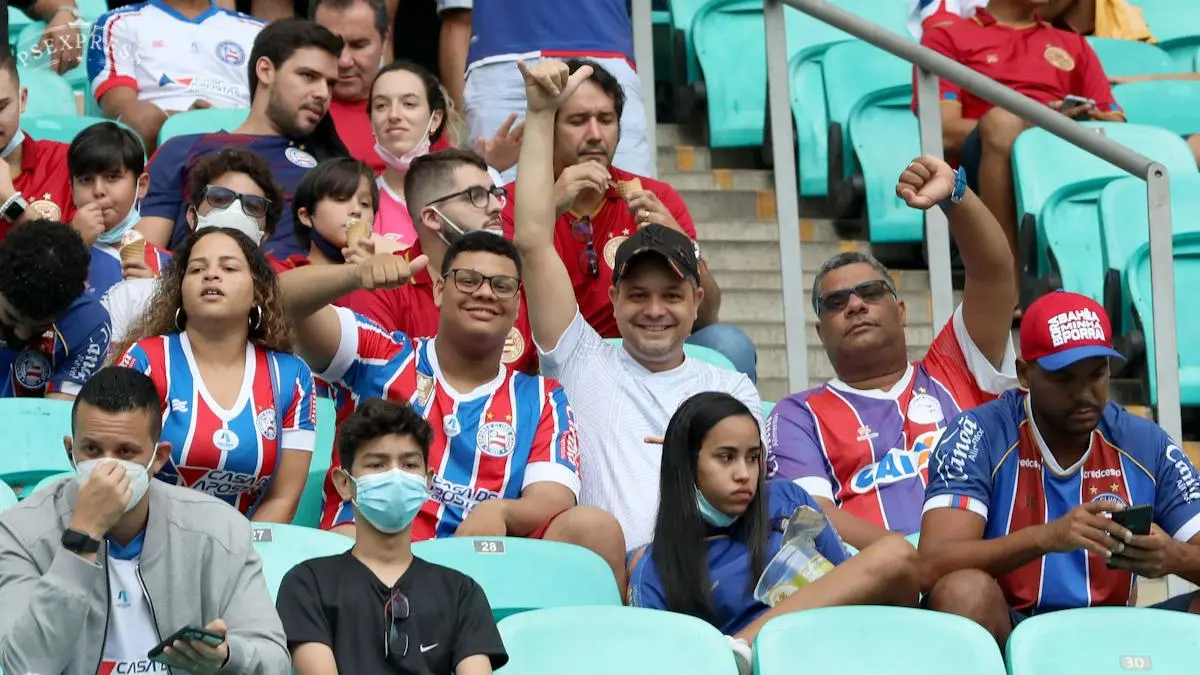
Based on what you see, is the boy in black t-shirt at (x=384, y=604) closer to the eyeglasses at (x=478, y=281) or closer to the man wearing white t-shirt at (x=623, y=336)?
the eyeglasses at (x=478, y=281)

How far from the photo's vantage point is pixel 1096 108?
281 inches

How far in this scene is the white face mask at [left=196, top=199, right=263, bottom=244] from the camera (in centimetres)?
538

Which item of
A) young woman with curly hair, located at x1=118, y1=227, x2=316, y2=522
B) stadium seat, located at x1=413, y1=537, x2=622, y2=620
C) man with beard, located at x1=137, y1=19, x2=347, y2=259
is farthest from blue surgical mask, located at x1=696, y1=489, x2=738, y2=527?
man with beard, located at x1=137, y1=19, x2=347, y2=259

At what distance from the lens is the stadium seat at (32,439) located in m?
4.64

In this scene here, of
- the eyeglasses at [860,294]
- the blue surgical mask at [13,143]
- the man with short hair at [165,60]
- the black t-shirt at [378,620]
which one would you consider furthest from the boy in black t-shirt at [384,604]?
the man with short hair at [165,60]

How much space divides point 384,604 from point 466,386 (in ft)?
3.94

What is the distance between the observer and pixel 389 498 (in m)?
3.95

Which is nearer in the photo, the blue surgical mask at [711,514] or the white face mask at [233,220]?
the blue surgical mask at [711,514]

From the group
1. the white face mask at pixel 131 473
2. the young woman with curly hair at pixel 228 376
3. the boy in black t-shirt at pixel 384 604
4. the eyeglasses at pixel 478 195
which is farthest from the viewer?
the eyeglasses at pixel 478 195

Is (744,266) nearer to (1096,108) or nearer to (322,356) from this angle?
(1096,108)

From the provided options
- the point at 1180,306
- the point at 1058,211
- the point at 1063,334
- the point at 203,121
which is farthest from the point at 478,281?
the point at 1180,306

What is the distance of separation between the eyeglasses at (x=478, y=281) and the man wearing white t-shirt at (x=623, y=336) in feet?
0.73

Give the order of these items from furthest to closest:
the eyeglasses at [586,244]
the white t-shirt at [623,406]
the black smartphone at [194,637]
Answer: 1. the eyeglasses at [586,244]
2. the white t-shirt at [623,406]
3. the black smartphone at [194,637]

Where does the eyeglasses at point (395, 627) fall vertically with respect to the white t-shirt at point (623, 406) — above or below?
below
